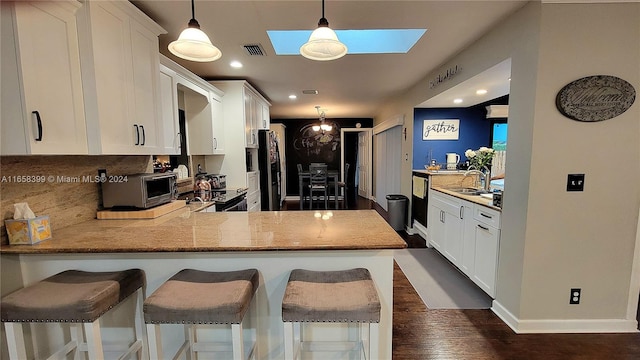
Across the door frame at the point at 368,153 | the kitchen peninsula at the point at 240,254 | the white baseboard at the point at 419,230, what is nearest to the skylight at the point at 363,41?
the kitchen peninsula at the point at 240,254

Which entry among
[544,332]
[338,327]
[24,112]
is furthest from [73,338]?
[544,332]

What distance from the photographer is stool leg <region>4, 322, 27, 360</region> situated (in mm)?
1181

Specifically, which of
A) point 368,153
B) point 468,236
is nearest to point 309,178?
point 368,153

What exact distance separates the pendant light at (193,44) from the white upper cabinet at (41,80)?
56 centimetres

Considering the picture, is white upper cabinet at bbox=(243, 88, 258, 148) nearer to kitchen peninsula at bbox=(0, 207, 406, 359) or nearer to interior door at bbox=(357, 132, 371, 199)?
kitchen peninsula at bbox=(0, 207, 406, 359)

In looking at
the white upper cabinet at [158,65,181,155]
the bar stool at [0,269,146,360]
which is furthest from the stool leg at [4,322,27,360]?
the white upper cabinet at [158,65,181,155]

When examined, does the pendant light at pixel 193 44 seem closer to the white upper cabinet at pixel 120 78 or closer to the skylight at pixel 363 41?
the white upper cabinet at pixel 120 78

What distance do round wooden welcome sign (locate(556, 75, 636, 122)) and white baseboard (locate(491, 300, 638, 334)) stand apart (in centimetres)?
148

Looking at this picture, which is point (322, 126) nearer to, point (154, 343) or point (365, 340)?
point (365, 340)

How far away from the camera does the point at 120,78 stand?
5.74ft

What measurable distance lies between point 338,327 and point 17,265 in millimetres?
1751

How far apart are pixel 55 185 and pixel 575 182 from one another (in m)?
3.45

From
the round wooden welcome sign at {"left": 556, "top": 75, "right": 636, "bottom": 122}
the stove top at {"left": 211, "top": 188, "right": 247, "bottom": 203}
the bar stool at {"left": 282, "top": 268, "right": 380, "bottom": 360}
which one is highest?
the round wooden welcome sign at {"left": 556, "top": 75, "right": 636, "bottom": 122}

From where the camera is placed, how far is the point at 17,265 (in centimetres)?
142
